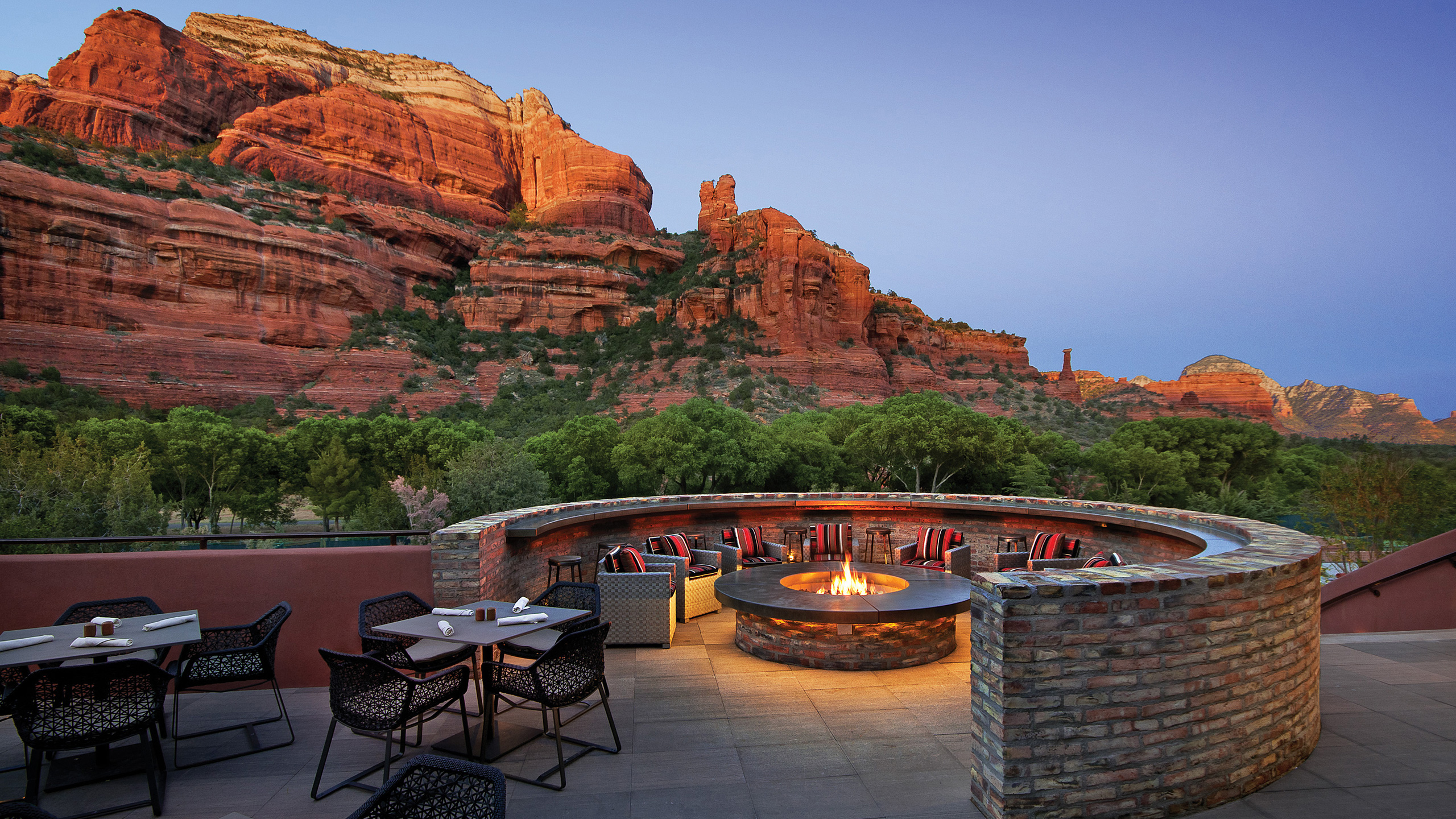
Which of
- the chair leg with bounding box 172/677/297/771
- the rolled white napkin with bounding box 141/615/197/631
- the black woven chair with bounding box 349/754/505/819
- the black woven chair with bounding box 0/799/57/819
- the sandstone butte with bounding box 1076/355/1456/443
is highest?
the sandstone butte with bounding box 1076/355/1456/443

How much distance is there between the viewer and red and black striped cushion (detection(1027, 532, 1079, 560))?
7.51 metres

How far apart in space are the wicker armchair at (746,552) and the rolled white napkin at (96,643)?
5.43 m

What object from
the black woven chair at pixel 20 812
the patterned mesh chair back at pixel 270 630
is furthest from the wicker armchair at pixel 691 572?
the black woven chair at pixel 20 812

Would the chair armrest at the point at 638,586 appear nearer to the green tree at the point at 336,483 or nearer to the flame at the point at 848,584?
the flame at the point at 848,584

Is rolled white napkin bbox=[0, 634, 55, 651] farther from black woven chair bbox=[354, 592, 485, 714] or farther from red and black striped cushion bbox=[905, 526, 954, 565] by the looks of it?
red and black striped cushion bbox=[905, 526, 954, 565]

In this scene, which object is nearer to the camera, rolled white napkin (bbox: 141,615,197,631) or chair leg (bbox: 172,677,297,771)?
chair leg (bbox: 172,677,297,771)

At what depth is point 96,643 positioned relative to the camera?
3.70 metres

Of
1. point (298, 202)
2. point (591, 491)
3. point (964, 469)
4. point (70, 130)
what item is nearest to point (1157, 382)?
point (964, 469)

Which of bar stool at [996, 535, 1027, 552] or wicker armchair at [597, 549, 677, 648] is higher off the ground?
bar stool at [996, 535, 1027, 552]

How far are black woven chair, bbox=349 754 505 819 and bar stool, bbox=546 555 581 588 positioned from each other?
4.60 m

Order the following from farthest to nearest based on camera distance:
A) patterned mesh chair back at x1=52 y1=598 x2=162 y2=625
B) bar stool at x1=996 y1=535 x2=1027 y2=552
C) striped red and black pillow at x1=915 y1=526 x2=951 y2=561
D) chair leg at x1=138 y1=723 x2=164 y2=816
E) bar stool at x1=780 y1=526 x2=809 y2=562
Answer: bar stool at x1=780 y1=526 x2=809 y2=562 → striped red and black pillow at x1=915 y1=526 x2=951 y2=561 → bar stool at x1=996 y1=535 x2=1027 y2=552 → patterned mesh chair back at x1=52 y1=598 x2=162 y2=625 → chair leg at x1=138 y1=723 x2=164 y2=816

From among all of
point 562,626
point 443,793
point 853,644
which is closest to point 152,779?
point 562,626

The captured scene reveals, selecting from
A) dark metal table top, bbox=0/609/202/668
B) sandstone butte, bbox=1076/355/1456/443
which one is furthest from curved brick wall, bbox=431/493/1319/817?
sandstone butte, bbox=1076/355/1456/443

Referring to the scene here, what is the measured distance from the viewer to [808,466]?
22359 mm
